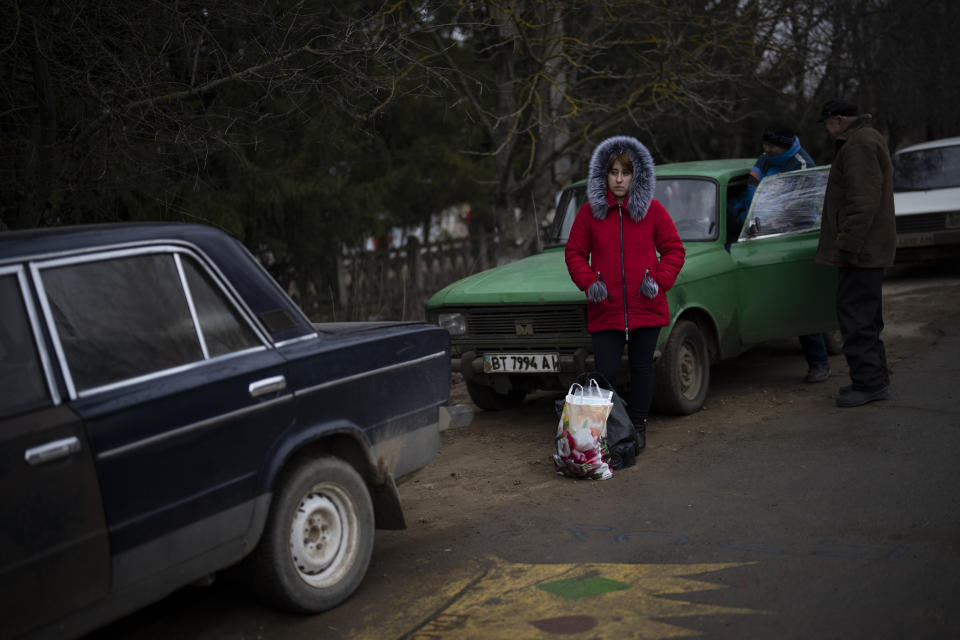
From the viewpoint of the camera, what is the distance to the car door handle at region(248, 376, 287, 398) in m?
3.74

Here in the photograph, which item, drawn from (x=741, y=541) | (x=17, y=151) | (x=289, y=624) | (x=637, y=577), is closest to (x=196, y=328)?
(x=289, y=624)

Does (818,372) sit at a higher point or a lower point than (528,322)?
lower

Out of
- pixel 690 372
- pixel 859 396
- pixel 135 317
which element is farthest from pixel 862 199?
pixel 135 317

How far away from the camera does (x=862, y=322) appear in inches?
272

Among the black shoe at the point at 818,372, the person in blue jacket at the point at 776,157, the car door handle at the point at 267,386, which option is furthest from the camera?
the person in blue jacket at the point at 776,157

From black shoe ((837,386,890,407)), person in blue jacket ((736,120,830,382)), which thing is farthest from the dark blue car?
person in blue jacket ((736,120,830,382))

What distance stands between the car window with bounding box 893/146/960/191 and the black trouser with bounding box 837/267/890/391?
8.07m

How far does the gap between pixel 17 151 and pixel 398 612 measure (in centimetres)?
474

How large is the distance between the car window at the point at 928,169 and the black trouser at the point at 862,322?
26.5 ft

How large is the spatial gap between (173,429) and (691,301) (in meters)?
4.52

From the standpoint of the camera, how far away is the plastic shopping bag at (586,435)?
19.0 ft

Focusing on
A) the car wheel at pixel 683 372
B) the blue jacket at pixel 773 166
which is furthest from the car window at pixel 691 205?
the car wheel at pixel 683 372

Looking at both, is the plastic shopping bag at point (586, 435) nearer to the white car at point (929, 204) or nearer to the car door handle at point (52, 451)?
the car door handle at point (52, 451)

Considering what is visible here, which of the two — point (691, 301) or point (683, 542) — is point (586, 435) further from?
point (691, 301)
